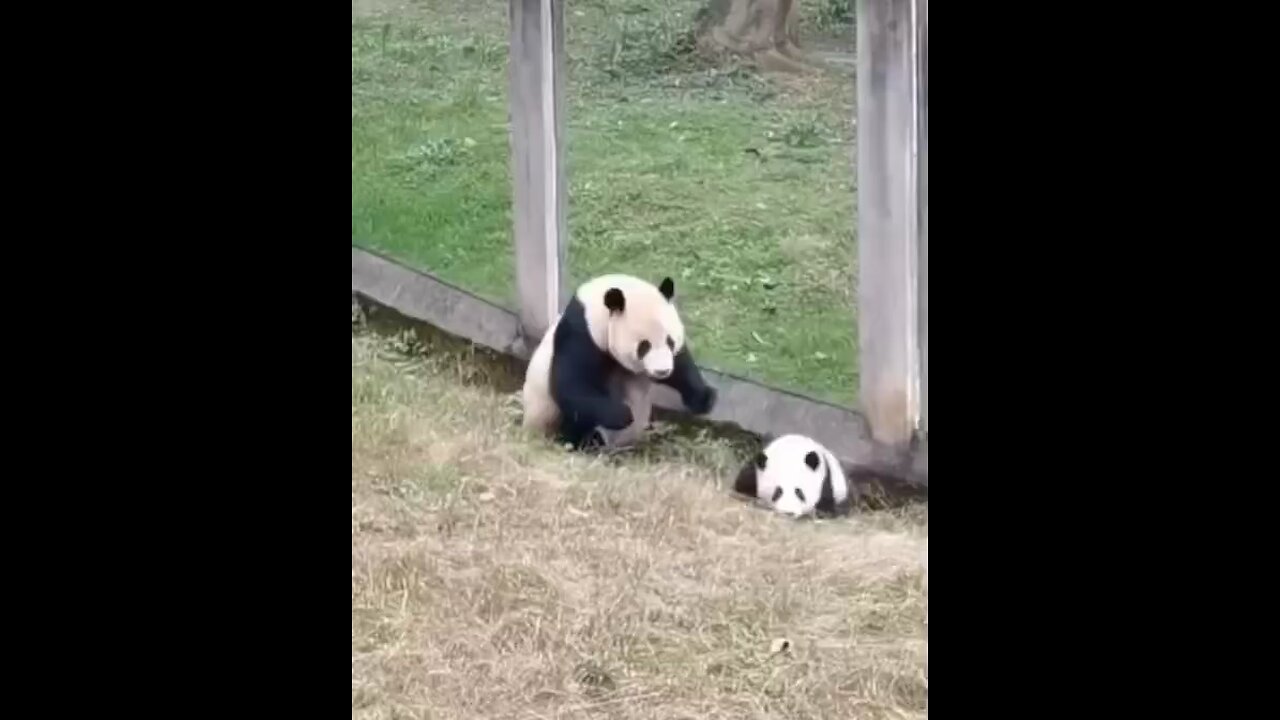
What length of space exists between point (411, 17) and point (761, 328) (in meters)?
0.51

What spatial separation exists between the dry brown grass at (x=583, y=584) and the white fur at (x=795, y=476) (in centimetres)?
2

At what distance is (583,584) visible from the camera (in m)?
1.81

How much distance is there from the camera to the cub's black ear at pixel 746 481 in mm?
1860

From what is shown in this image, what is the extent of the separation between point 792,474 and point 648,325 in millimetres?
221

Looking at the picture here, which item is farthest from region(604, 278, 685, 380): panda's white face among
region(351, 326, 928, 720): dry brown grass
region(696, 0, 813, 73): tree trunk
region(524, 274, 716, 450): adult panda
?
region(696, 0, 813, 73): tree trunk

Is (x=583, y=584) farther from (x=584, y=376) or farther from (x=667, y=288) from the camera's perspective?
(x=667, y=288)

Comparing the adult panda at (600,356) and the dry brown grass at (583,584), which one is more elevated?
the adult panda at (600,356)

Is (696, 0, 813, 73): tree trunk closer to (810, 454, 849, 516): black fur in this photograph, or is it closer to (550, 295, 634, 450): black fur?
(550, 295, 634, 450): black fur

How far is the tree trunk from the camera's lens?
1.89 metres

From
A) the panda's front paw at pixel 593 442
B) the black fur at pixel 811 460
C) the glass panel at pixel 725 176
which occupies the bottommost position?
the black fur at pixel 811 460

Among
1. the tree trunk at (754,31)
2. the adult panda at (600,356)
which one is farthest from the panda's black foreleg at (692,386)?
the tree trunk at (754,31)

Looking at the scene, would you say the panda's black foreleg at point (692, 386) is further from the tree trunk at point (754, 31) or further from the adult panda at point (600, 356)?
the tree trunk at point (754, 31)
